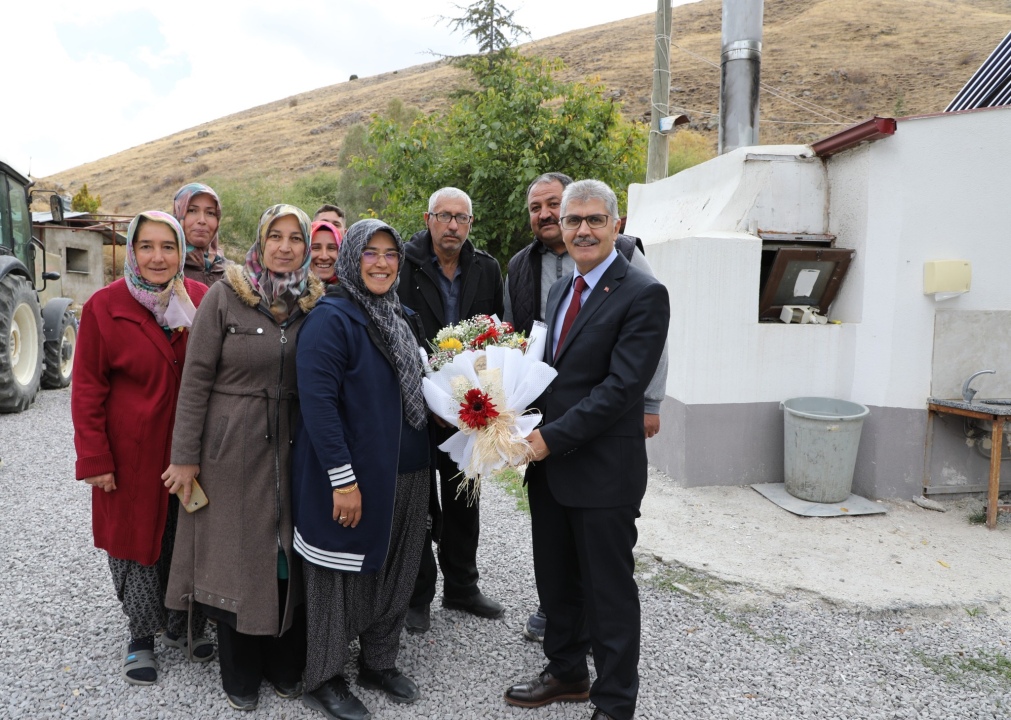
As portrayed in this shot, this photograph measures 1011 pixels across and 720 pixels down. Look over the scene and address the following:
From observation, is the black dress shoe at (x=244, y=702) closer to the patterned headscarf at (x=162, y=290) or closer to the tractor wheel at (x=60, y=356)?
the patterned headscarf at (x=162, y=290)

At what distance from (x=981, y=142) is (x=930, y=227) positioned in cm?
71

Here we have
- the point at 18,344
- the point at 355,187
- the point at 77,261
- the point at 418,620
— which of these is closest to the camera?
the point at 418,620

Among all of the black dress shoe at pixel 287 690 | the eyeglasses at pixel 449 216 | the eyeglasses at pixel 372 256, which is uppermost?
the eyeglasses at pixel 449 216

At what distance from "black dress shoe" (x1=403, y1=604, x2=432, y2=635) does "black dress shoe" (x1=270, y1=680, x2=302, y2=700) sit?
0.65 m

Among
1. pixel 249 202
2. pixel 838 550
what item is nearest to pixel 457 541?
pixel 838 550

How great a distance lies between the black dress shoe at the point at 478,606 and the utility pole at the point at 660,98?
728cm

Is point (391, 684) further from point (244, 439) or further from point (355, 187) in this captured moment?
point (355, 187)

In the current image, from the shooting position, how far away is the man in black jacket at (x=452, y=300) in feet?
11.4

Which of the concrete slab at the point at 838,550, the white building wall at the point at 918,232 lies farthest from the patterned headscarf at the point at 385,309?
the white building wall at the point at 918,232

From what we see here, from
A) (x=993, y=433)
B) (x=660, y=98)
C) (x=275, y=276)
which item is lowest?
(x=993, y=433)

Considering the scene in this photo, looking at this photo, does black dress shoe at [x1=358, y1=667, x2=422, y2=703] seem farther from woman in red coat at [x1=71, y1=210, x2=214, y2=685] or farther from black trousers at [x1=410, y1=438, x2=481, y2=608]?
woman in red coat at [x1=71, y1=210, x2=214, y2=685]

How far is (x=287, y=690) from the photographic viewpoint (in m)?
2.83

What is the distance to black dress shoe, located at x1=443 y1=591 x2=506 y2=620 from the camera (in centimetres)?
358

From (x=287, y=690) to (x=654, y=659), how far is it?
1626 mm
